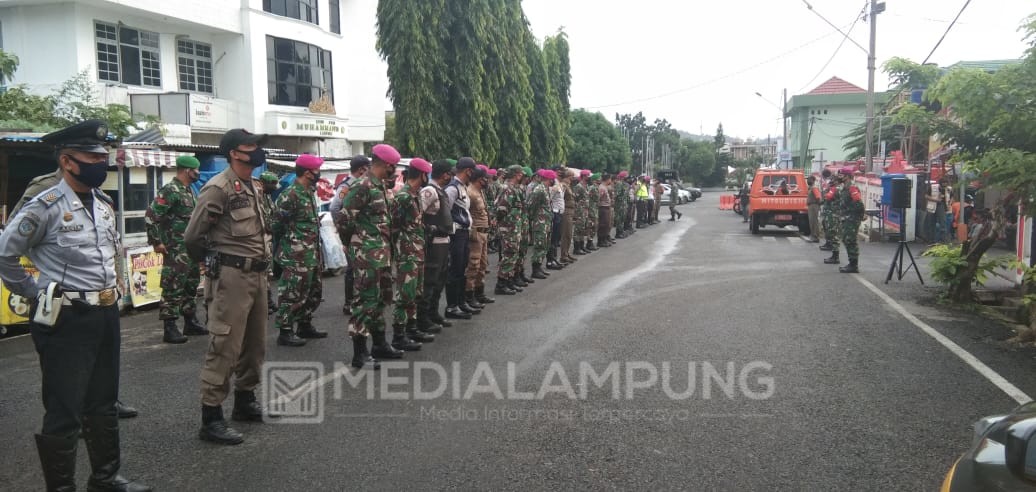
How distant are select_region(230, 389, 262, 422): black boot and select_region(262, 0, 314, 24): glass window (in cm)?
2240

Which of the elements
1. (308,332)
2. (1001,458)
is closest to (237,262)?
(308,332)

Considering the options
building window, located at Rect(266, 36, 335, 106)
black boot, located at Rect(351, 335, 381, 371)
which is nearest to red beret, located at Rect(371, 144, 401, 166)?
black boot, located at Rect(351, 335, 381, 371)

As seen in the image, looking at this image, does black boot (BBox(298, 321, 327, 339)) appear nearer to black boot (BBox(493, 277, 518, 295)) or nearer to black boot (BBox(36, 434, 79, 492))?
black boot (BBox(493, 277, 518, 295))

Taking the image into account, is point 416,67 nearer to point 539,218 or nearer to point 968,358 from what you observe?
point 539,218

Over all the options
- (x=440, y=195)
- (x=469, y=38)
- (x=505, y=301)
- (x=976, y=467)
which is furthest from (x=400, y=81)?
(x=976, y=467)

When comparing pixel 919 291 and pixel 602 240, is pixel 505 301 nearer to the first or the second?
pixel 919 291

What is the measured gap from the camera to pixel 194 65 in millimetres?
23422

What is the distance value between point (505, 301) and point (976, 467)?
798 cm

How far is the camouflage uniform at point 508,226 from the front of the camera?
10.8 m

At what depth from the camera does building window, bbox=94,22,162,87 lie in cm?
2000

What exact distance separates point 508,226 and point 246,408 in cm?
627

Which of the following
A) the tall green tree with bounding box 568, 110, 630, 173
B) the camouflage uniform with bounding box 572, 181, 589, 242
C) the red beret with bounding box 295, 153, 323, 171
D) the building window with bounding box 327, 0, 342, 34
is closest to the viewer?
the red beret with bounding box 295, 153, 323, 171

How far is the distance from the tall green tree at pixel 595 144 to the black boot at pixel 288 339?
162 feet

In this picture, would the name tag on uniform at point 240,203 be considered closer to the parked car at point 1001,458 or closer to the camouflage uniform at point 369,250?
the camouflage uniform at point 369,250
